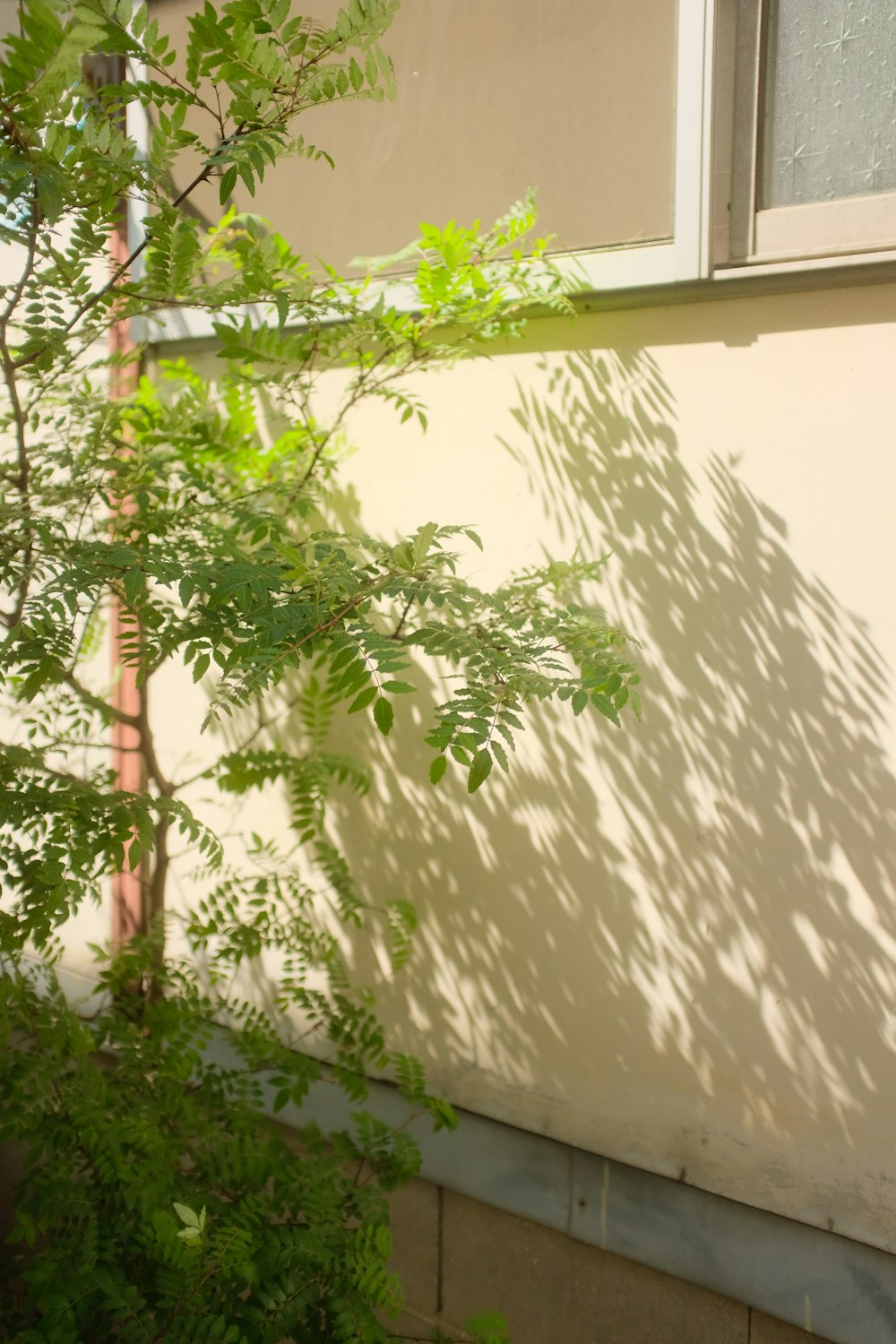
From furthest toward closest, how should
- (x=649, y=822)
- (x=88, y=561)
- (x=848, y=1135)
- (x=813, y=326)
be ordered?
(x=649, y=822) → (x=848, y=1135) → (x=813, y=326) → (x=88, y=561)

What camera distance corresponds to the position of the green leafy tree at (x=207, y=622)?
167cm

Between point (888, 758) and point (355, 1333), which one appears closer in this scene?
point (355, 1333)

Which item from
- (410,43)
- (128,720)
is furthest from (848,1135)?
(410,43)

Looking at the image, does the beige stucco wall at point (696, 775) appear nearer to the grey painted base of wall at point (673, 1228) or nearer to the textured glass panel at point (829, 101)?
the grey painted base of wall at point (673, 1228)

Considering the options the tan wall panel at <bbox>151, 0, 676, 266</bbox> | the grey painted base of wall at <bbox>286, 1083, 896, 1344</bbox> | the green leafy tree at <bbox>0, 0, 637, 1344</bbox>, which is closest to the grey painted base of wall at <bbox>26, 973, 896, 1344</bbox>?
the grey painted base of wall at <bbox>286, 1083, 896, 1344</bbox>

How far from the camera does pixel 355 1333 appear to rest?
198 centimetres

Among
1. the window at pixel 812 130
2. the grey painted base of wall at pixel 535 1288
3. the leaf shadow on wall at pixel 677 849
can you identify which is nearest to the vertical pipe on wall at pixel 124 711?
the leaf shadow on wall at pixel 677 849

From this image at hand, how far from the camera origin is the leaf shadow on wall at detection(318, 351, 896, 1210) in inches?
97.8

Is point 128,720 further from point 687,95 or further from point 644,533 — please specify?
point 687,95

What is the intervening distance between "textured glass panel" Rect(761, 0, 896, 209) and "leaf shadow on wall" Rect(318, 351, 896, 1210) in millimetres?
549

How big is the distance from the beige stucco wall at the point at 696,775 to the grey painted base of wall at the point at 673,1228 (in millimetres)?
58

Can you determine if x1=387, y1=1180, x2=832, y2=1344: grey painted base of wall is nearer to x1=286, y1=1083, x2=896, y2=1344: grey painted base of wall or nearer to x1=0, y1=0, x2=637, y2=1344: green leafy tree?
x1=286, y1=1083, x2=896, y2=1344: grey painted base of wall

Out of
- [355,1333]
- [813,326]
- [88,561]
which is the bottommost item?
[355,1333]

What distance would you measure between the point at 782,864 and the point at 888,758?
369 mm
